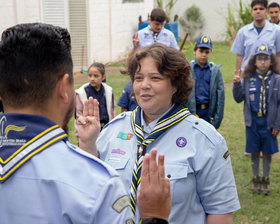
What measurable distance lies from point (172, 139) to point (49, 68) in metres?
1.22

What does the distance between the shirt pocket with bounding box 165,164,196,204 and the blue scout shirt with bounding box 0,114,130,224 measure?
98cm

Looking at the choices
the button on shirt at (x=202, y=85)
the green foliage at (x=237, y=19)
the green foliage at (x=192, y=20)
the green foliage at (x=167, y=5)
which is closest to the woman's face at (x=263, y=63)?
the button on shirt at (x=202, y=85)

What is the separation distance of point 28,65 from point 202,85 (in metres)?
4.21

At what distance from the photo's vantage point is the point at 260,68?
5.37 metres

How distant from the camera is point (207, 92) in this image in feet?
18.3

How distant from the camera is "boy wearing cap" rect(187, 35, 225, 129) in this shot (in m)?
5.54

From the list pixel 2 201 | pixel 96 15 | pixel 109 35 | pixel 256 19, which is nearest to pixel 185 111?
pixel 2 201

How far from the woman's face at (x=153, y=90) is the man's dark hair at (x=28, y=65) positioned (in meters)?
1.24

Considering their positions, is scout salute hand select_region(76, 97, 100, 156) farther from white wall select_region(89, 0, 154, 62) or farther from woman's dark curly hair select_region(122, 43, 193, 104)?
white wall select_region(89, 0, 154, 62)

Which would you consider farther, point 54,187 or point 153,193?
point 153,193

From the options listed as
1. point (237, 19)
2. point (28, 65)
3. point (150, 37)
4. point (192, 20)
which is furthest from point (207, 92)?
point (192, 20)

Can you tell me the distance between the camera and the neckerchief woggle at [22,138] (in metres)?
1.47

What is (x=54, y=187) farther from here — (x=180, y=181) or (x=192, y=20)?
(x=192, y=20)

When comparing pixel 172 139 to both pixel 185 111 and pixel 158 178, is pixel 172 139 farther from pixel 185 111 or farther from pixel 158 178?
pixel 158 178
